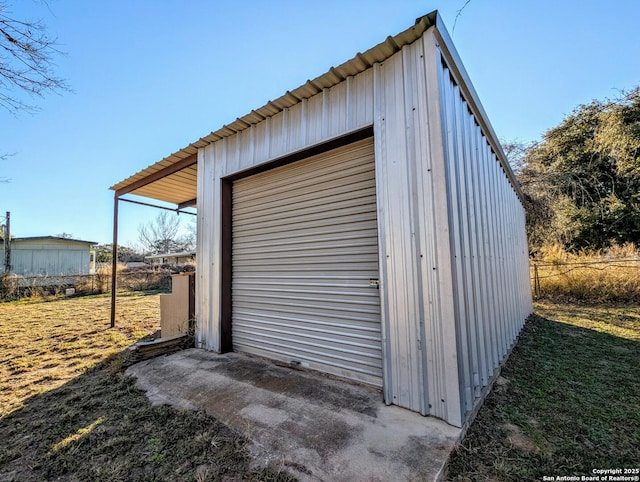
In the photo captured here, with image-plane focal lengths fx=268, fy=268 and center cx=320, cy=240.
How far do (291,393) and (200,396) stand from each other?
2.55 feet

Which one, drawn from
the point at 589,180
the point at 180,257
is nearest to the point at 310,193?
the point at 589,180

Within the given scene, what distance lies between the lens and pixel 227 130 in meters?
3.47

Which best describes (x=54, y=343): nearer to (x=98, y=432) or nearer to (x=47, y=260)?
(x=98, y=432)

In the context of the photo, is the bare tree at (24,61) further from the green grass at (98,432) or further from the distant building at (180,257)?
the distant building at (180,257)

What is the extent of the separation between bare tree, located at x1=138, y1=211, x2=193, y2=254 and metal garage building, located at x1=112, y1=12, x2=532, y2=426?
2485 cm

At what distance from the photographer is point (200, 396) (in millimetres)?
2289

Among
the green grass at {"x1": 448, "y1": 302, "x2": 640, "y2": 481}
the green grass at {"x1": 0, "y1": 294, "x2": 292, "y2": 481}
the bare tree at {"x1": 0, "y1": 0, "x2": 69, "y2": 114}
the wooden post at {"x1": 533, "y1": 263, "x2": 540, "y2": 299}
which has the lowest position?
the green grass at {"x1": 448, "y1": 302, "x2": 640, "y2": 481}

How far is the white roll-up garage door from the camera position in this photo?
248 centimetres

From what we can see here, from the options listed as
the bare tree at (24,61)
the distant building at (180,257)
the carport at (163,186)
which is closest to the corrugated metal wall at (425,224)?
the carport at (163,186)


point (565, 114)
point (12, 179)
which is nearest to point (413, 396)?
point (12, 179)

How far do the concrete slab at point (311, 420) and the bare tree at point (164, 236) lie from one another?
25.8 metres

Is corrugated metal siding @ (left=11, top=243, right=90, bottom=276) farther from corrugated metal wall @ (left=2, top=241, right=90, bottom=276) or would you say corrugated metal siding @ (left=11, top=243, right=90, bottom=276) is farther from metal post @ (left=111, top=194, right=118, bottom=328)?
metal post @ (left=111, top=194, right=118, bottom=328)

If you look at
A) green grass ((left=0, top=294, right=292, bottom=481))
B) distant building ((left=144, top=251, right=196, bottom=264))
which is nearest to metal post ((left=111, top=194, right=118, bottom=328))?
green grass ((left=0, top=294, right=292, bottom=481))

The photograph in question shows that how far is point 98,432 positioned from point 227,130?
3212 millimetres
